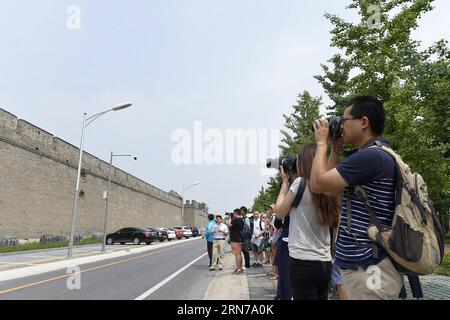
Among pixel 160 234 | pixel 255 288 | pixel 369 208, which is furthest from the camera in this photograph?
pixel 160 234

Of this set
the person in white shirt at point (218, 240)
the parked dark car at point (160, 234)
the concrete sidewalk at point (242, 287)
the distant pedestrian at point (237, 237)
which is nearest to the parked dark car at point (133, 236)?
the parked dark car at point (160, 234)

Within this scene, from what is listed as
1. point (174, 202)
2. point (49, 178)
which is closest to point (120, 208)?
point (49, 178)

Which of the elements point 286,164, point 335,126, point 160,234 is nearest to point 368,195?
point 335,126

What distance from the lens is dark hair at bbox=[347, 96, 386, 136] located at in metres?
2.40

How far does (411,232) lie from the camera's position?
1961 millimetres

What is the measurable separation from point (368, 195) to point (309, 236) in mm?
1448

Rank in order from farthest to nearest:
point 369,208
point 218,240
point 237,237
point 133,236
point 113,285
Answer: point 133,236 → point 218,240 → point 237,237 → point 113,285 → point 369,208

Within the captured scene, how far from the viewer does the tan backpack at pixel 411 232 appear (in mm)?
1950

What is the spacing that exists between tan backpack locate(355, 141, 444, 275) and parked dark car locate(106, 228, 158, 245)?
110ft

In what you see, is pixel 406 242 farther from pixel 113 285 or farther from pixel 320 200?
pixel 113 285

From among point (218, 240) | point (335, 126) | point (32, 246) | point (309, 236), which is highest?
point (335, 126)

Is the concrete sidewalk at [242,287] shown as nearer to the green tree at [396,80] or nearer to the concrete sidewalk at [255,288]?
the concrete sidewalk at [255,288]

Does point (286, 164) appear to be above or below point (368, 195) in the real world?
above
